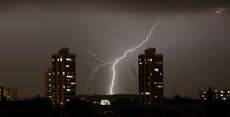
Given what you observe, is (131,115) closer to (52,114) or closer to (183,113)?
(183,113)

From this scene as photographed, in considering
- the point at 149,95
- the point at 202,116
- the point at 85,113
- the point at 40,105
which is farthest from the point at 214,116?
the point at 149,95

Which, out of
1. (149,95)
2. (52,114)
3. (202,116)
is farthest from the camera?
(149,95)

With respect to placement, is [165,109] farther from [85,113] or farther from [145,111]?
[85,113]

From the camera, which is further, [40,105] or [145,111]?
[40,105]

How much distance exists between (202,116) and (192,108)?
1.72m

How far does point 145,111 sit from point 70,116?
36.5 feet

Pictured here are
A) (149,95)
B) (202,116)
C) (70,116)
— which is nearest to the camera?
(202,116)

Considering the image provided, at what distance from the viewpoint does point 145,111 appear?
83812 millimetres

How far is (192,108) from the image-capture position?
83000 millimetres

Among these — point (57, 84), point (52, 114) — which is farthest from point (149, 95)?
point (52, 114)

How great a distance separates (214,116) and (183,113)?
3.84m

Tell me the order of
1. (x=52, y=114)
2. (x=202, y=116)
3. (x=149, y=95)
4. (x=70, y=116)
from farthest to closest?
(x=149, y=95), (x=52, y=114), (x=70, y=116), (x=202, y=116)

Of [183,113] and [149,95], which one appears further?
[149,95]

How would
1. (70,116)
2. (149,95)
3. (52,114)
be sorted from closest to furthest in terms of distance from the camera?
(70,116) → (52,114) → (149,95)
